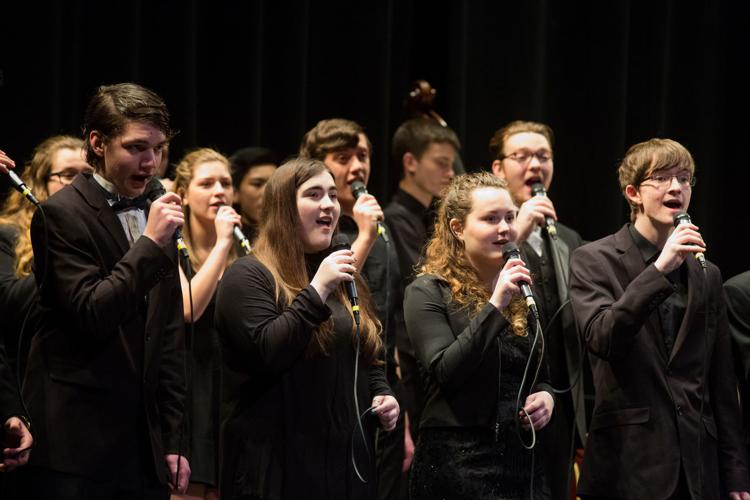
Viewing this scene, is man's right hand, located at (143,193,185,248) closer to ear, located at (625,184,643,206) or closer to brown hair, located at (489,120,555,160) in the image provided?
ear, located at (625,184,643,206)

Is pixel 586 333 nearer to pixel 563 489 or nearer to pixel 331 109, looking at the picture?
pixel 563 489

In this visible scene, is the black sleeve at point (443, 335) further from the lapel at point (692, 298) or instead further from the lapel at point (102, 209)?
the lapel at point (102, 209)

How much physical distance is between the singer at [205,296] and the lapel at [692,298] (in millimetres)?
1396

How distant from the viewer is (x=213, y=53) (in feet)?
14.7

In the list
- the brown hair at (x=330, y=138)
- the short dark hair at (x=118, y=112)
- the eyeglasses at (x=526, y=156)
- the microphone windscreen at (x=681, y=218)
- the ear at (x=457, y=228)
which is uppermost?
the short dark hair at (x=118, y=112)

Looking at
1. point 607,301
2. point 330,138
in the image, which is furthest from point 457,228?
point 330,138

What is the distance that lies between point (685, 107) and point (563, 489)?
7.04 feet

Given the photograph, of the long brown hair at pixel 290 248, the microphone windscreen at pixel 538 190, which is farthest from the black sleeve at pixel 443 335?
the microphone windscreen at pixel 538 190

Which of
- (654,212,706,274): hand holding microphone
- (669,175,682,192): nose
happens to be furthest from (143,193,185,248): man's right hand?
(669,175,682,192): nose

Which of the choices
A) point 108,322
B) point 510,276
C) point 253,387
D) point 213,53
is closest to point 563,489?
point 510,276

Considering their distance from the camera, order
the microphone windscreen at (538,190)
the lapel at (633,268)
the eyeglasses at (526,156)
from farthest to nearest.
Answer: the eyeglasses at (526,156)
the microphone windscreen at (538,190)
the lapel at (633,268)

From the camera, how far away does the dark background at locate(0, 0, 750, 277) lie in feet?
14.3

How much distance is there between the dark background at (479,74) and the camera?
4.34 m

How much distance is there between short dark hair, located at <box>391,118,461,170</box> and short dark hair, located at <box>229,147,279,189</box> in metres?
0.57
